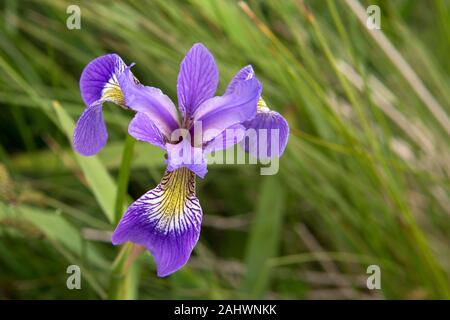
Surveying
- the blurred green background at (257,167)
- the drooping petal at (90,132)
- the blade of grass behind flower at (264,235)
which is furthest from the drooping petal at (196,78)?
the blade of grass behind flower at (264,235)

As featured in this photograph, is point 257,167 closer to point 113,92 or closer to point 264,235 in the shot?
point 264,235

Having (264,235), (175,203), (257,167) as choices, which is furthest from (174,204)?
(257,167)

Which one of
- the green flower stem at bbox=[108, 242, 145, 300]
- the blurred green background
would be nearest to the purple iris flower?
the green flower stem at bbox=[108, 242, 145, 300]

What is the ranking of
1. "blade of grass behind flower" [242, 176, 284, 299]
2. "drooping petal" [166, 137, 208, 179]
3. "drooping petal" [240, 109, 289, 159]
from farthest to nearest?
"blade of grass behind flower" [242, 176, 284, 299]
"drooping petal" [240, 109, 289, 159]
"drooping petal" [166, 137, 208, 179]

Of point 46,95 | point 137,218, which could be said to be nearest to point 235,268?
point 46,95

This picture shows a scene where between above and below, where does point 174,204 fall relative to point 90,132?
below

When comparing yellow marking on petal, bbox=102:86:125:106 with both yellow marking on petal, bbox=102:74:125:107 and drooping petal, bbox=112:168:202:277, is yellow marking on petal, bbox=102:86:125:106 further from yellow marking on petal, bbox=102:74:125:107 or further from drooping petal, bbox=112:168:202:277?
drooping petal, bbox=112:168:202:277
